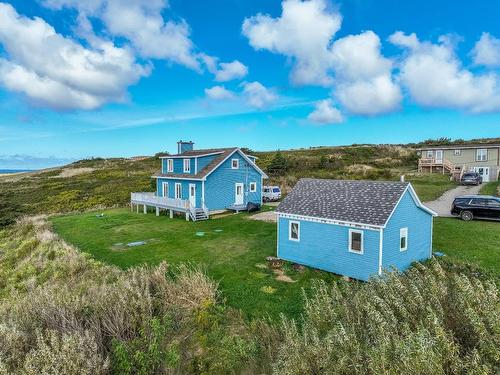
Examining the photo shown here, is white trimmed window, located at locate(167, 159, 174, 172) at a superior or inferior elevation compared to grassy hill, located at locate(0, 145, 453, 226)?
superior

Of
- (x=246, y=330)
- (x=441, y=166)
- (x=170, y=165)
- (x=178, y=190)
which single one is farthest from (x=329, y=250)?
(x=441, y=166)

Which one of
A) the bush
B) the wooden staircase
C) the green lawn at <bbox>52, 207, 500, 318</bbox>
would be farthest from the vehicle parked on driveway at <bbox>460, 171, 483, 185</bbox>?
the bush

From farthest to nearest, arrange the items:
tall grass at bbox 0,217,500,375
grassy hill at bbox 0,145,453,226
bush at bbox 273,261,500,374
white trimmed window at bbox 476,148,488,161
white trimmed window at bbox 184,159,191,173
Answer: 1. white trimmed window at bbox 476,148,488,161
2. grassy hill at bbox 0,145,453,226
3. white trimmed window at bbox 184,159,191,173
4. tall grass at bbox 0,217,500,375
5. bush at bbox 273,261,500,374

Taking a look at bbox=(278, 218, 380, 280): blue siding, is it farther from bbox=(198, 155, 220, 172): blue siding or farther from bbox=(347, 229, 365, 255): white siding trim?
bbox=(198, 155, 220, 172): blue siding

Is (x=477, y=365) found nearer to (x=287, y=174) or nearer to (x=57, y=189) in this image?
(x=287, y=174)

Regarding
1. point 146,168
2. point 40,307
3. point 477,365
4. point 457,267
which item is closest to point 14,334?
point 40,307

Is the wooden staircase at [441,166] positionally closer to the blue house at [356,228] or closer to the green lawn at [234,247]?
the green lawn at [234,247]

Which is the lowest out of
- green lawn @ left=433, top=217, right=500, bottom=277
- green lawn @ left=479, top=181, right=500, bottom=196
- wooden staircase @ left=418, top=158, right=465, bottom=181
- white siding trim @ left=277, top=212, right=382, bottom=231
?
green lawn @ left=433, top=217, right=500, bottom=277
